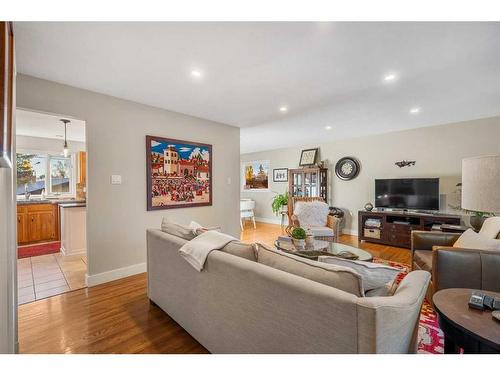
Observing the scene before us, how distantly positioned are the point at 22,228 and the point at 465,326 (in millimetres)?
6225

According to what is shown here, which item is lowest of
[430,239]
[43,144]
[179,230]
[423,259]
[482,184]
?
[423,259]

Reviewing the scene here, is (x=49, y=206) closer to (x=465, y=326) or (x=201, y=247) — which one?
(x=201, y=247)

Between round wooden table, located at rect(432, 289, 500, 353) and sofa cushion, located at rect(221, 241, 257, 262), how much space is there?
0.97 metres

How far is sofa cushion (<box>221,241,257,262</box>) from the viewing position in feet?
4.81

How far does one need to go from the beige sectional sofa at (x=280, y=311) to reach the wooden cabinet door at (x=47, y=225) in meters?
4.47

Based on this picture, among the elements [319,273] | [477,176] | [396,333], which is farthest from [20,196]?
[477,176]

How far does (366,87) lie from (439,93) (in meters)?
0.97

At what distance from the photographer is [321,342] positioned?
0.97 m

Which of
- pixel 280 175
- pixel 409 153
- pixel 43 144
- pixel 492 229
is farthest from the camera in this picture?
pixel 280 175

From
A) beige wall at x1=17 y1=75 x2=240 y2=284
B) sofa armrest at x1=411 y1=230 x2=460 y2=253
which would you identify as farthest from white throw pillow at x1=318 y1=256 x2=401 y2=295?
beige wall at x1=17 y1=75 x2=240 y2=284

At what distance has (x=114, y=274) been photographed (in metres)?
2.90

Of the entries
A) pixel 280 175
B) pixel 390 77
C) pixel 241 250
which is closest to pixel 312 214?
pixel 390 77

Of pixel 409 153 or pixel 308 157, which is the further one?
pixel 308 157

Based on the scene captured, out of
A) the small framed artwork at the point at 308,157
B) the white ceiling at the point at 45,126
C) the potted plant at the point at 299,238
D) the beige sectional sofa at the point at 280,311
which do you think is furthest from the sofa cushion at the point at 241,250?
the small framed artwork at the point at 308,157
